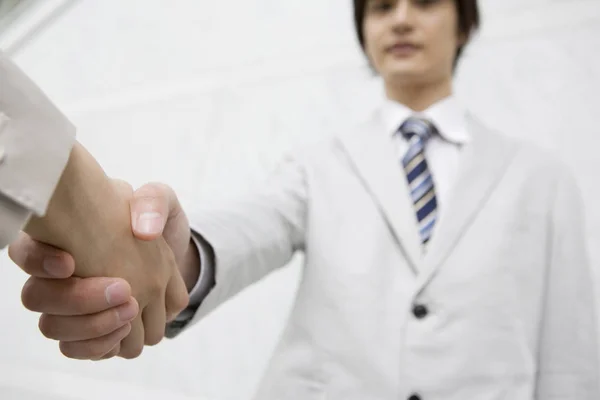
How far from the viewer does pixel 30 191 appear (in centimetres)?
21

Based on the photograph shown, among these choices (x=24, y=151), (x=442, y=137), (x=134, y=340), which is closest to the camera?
(x=24, y=151)

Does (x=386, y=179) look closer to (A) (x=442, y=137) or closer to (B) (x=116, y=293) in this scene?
(A) (x=442, y=137)

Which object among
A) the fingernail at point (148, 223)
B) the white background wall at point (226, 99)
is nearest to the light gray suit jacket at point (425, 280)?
the fingernail at point (148, 223)

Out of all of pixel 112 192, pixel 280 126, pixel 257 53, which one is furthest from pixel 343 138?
pixel 257 53

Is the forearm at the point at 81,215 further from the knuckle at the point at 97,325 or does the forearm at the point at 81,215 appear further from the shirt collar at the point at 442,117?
the shirt collar at the point at 442,117

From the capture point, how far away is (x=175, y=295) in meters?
0.35

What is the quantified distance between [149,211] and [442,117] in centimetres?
38

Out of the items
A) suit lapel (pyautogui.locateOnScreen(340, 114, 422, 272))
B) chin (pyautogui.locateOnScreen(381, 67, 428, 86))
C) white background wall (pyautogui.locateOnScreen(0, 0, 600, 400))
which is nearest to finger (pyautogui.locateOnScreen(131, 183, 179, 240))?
suit lapel (pyautogui.locateOnScreen(340, 114, 422, 272))

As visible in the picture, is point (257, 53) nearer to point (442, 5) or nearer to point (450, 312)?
point (442, 5)

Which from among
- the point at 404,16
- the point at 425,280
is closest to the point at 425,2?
the point at 404,16

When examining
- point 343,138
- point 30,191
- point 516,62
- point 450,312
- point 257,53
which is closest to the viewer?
point 30,191

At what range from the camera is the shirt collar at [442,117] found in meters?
0.56

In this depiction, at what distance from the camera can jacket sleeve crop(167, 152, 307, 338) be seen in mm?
405

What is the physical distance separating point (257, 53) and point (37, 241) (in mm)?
893
